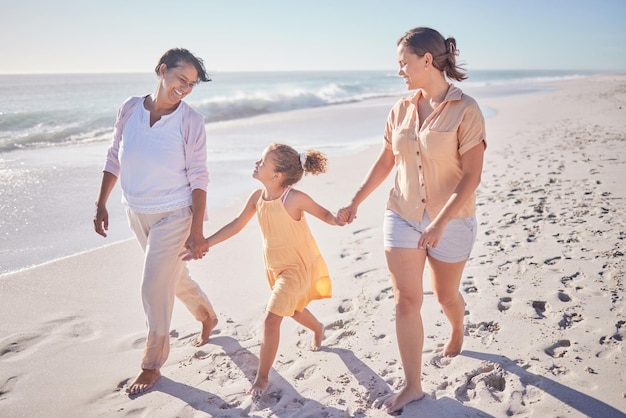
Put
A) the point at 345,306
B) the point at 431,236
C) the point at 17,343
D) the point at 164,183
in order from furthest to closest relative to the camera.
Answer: the point at 345,306 → the point at 17,343 → the point at 164,183 → the point at 431,236

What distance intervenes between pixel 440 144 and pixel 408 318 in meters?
0.99

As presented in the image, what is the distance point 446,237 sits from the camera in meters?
3.03

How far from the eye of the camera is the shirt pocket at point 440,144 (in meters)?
2.93

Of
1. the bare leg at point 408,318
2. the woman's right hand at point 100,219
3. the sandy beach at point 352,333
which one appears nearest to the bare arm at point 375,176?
the bare leg at point 408,318

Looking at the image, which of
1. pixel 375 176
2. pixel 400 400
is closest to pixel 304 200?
pixel 375 176

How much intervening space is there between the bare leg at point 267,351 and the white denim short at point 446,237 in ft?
2.82

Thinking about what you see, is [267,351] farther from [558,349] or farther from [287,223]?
[558,349]

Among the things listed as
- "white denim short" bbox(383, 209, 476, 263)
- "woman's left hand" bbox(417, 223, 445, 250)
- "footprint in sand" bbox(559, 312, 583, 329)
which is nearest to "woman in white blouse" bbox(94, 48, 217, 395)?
"white denim short" bbox(383, 209, 476, 263)

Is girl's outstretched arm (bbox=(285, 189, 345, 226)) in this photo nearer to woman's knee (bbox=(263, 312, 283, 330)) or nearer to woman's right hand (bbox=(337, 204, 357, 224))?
woman's right hand (bbox=(337, 204, 357, 224))

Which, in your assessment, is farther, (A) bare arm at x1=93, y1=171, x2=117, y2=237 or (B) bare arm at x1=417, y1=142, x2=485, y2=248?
(A) bare arm at x1=93, y1=171, x2=117, y2=237

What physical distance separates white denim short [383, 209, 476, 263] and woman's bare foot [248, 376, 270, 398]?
115 cm

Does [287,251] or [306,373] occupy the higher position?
[287,251]

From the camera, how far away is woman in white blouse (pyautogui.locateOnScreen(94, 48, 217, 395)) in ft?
11.1

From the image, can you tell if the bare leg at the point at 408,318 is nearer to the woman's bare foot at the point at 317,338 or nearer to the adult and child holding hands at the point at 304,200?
the adult and child holding hands at the point at 304,200
